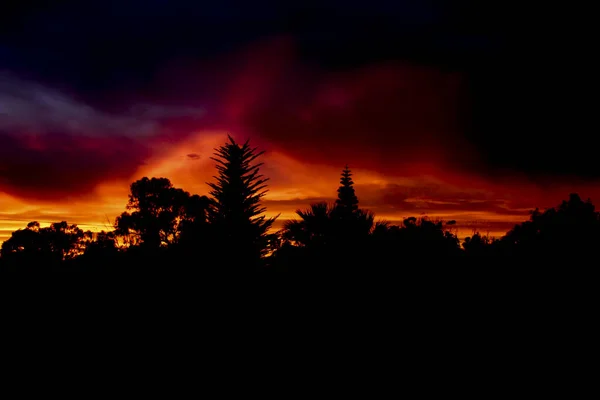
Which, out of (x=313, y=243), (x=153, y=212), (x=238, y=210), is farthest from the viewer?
(x=153, y=212)

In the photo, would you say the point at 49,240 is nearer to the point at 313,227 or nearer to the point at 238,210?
the point at 238,210

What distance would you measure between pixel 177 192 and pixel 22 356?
36781 millimetres

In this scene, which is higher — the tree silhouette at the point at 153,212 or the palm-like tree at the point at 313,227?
the tree silhouette at the point at 153,212

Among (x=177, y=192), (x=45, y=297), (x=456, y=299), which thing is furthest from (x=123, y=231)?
(x=456, y=299)

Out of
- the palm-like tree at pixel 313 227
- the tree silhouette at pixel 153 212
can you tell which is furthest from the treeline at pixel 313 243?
the tree silhouette at pixel 153 212

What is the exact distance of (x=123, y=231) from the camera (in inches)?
1668

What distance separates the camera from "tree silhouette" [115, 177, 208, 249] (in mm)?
42281

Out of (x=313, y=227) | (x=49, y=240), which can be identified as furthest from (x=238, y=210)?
(x=49, y=240)

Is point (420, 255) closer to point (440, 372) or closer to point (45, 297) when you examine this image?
point (440, 372)

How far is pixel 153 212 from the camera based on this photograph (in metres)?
43.1

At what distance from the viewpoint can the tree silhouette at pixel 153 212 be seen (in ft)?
139

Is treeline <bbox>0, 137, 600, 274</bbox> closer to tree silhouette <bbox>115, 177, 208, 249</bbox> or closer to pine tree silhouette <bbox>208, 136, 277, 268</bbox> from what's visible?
pine tree silhouette <bbox>208, 136, 277, 268</bbox>

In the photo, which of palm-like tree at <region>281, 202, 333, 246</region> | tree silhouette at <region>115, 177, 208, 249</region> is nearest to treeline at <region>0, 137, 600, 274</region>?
palm-like tree at <region>281, 202, 333, 246</region>

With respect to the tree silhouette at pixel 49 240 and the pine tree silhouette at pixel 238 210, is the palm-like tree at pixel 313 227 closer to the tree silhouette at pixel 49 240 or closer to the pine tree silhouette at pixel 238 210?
the pine tree silhouette at pixel 238 210
